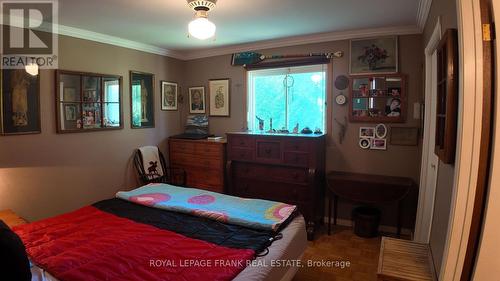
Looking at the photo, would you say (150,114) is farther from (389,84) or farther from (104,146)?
(389,84)

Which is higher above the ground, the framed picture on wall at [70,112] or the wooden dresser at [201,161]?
the framed picture on wall at [70,112]

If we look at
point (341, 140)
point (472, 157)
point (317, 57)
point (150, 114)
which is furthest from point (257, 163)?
point (472, 157)

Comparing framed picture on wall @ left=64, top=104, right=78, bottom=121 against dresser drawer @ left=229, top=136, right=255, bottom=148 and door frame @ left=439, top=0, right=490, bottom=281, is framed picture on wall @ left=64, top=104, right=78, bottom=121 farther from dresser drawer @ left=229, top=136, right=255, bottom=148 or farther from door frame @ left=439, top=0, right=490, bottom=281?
door frame @ left=439, top=0, right=490, bottom=281

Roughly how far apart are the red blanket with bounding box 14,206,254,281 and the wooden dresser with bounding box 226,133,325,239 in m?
1.72


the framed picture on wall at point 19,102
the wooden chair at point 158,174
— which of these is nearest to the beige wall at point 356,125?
the wooden chair at point 158,174

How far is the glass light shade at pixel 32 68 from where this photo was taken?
9.41ft

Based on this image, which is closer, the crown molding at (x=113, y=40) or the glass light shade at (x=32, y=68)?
the glass light shade at (x=32, y=68)

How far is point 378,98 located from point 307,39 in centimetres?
115

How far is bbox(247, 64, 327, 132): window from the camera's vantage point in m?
3.69

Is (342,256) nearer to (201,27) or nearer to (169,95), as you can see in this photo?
(201,27)

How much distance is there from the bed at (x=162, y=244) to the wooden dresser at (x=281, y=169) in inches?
39.2

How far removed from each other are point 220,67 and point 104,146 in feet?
6.54

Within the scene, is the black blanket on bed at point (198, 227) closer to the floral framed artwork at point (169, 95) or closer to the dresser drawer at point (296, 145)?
the dresser drawer at point (296, 145)

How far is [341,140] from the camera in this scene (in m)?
3.53
